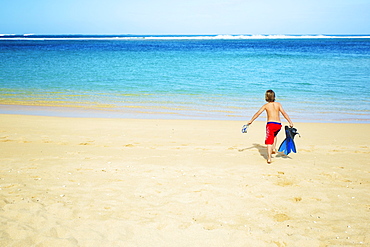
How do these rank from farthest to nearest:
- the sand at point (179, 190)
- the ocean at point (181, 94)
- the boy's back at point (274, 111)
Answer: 1. the ocean at point (181, 94)
2. the boy's back at point (274, 111)
3. the sand at point (179, 190)

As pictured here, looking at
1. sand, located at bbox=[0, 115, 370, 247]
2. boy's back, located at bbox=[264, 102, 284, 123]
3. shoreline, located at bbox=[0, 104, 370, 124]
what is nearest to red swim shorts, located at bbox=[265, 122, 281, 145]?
boy's back, located at bbox=[264, 102, 284, 123]

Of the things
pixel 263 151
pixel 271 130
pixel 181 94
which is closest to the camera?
pixel 271 130

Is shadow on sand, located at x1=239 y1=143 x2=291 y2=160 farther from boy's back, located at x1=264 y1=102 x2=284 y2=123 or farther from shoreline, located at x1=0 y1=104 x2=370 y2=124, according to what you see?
shoreline, located at x1=0 y1=104 x2=370 y2=124

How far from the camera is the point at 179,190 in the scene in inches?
185

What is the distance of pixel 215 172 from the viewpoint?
5465mm

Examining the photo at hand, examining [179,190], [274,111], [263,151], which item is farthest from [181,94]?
[179,190]

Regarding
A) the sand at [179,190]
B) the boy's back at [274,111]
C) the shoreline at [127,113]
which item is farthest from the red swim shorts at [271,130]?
the shoreline at [127,113]

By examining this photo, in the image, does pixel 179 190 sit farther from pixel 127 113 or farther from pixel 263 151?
pixel 127 113

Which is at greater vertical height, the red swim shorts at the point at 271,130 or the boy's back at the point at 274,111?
the boy's back at the point at 274,111

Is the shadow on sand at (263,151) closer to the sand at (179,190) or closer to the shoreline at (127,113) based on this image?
the sand at (179,190)

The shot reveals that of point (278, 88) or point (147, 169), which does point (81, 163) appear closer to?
point (147, 169)

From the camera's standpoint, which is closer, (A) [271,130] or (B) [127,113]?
(A) [271,130]

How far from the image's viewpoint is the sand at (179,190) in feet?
11.7

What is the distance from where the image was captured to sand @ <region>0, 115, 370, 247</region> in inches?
141
